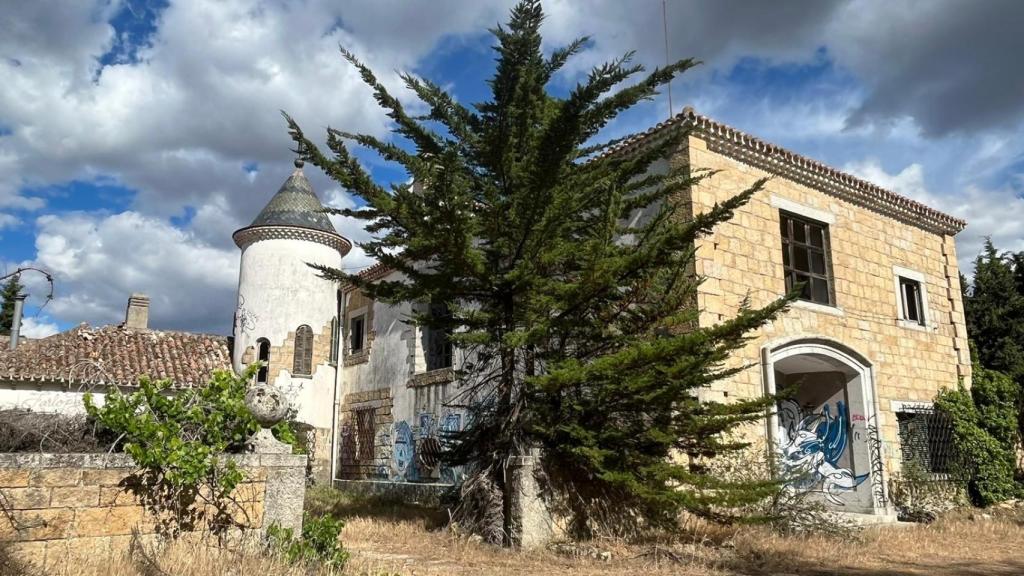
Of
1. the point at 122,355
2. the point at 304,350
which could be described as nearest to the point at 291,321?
the point at 304,350

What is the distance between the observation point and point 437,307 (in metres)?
16.0

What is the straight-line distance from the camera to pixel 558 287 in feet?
25.1

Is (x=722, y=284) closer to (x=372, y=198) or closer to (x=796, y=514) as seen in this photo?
(x=796, y=514)

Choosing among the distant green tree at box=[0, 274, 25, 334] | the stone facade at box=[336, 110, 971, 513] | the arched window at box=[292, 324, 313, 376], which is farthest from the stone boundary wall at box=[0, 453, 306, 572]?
the distant green tree at box=[0, 274, 25, 334]

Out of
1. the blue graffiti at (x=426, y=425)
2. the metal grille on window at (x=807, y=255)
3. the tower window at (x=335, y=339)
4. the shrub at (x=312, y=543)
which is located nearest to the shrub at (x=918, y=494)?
the metal grille on window at (x=807, y=255)

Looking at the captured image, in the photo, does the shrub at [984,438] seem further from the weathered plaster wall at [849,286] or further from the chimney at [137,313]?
the chimney at [137,313]

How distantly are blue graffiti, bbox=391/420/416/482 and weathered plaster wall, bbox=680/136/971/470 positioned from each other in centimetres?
749

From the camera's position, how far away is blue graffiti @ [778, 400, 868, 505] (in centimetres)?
1195

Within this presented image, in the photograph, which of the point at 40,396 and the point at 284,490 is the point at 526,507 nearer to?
the point at 284,490

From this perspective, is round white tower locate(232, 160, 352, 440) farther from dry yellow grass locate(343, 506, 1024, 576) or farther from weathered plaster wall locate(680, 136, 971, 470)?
weathered plaster wall locate(680, 136, 971, 470)

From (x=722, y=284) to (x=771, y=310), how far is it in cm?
367

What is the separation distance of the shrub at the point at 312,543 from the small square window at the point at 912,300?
12.0m

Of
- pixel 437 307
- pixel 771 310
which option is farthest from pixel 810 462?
pixel 437 307

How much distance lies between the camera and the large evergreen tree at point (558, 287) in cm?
725
